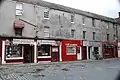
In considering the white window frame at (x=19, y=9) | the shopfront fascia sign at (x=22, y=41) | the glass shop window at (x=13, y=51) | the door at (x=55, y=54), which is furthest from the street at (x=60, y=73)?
the door at (x=55, y=54)

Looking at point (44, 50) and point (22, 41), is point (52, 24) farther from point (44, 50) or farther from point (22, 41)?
point (22, 41)

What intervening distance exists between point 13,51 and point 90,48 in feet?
52.8

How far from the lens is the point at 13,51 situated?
26.2m

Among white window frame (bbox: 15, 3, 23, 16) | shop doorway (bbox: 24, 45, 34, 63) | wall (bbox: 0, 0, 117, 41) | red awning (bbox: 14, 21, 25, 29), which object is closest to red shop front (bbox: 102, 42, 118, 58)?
wall (bbox: 0, 0, 117, 41)

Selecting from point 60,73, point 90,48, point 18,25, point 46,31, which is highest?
point 18,25

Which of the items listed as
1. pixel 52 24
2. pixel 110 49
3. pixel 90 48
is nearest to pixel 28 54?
pixel 52 24

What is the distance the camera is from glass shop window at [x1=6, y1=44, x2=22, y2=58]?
84.4 feet

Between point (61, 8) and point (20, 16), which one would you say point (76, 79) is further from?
point (61, 8)

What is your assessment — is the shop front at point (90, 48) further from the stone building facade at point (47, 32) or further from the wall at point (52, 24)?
the wall at point (52, 24)

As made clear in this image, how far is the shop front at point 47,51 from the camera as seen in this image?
94.5ft

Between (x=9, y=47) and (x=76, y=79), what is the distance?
1655 cm

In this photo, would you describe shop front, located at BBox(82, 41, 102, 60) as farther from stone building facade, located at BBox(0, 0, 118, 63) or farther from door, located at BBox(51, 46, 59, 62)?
door, located at BBox(51, 46, 59, 62)

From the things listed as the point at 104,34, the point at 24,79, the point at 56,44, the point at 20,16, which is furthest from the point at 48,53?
the point at 24,79

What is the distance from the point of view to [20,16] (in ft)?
87.1
